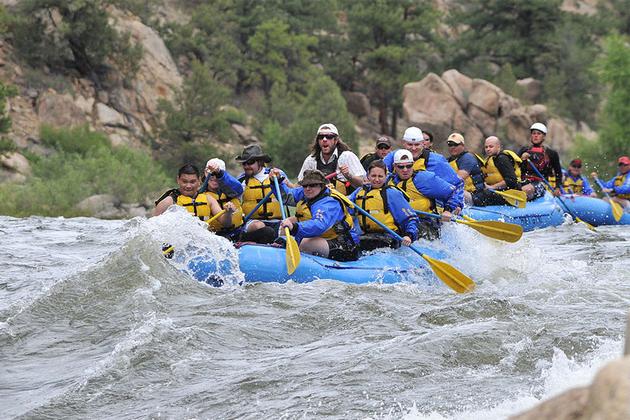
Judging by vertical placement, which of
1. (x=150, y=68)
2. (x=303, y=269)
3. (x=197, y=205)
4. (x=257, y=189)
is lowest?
(x=303, y=269)

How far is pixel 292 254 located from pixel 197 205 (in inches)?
54.6

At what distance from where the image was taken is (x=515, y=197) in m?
13.6

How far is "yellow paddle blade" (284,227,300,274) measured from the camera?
8039mm

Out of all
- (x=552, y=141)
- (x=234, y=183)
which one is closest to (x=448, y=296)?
(x=234, y=183)

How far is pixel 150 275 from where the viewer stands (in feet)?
26.8

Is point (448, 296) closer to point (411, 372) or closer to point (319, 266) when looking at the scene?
point (319, 266)

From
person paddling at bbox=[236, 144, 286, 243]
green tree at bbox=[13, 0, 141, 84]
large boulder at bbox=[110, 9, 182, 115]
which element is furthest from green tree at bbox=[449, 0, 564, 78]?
person paddling at bbox=[236, 144, 286, 243]

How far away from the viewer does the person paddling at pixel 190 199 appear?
8914 mm

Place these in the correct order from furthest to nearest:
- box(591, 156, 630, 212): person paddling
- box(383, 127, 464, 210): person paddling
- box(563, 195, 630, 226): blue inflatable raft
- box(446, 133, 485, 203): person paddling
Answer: box(591, 156, 630, 212): person paddling → box(563, 195, 630, 226): blue inflatable raft → box(446, 133, 485, 203): person paddling → box(383, 127, 464, 210): person paddling

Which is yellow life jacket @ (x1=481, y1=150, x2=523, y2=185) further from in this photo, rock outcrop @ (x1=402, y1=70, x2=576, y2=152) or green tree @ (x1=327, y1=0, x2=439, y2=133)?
green tree @ (x1=327, y1=0, x2=439, y2=133)

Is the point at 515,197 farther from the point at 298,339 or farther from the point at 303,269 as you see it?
the point at 298,339

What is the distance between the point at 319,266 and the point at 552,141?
1123 inches

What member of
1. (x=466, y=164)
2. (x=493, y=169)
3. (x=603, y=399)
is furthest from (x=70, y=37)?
(x=603, y=399)

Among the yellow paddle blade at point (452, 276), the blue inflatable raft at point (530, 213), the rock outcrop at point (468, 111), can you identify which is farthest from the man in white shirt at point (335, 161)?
the rock outcrop at point (468, 111)
